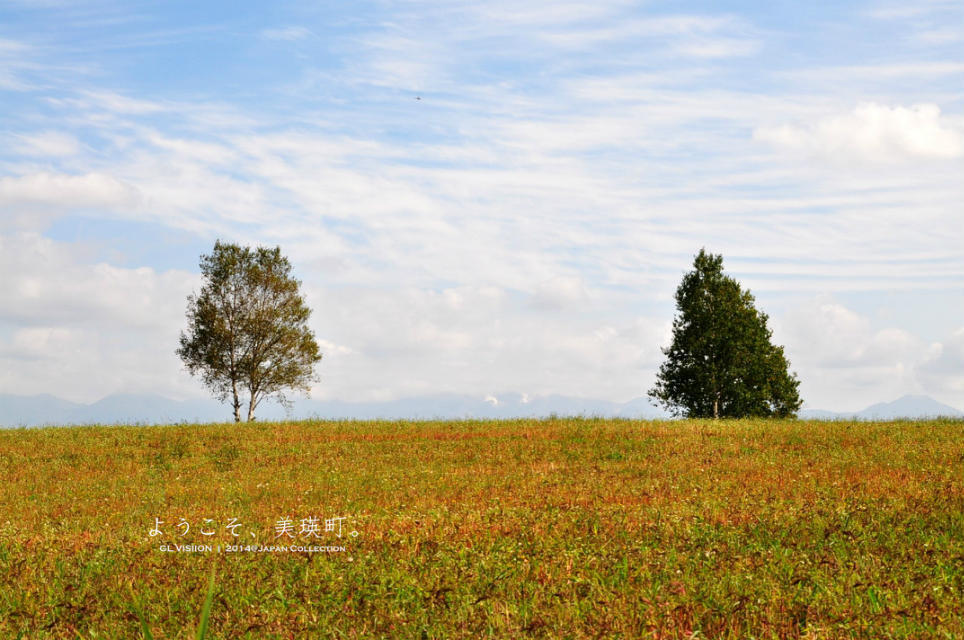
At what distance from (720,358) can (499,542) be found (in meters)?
32.7

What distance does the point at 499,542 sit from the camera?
9.96 metres

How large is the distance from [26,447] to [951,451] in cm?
2631

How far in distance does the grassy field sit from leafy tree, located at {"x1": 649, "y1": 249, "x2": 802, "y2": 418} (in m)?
17.9

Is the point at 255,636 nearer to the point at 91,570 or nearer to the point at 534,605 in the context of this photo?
the point at 534,605

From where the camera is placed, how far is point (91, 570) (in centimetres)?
923

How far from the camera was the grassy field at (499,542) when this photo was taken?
7000mm

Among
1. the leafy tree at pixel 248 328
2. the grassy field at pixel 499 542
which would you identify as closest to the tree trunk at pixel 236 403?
the leafy tree at pixel 248 328

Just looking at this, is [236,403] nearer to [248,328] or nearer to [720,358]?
[248,328]

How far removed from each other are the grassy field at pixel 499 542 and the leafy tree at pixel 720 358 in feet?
58.9

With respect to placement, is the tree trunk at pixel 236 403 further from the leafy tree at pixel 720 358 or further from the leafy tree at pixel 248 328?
the leafy tree at pixel 720 358

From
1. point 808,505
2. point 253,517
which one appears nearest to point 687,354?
point 808,505

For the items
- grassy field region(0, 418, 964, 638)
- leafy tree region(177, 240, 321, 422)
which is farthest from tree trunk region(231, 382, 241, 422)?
grassy field region(0, 418, 964, 638)

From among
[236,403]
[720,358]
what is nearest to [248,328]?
[236,403]

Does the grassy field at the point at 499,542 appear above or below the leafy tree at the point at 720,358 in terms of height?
below
